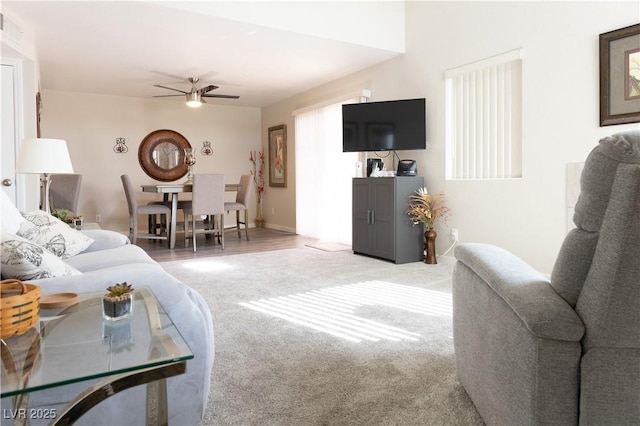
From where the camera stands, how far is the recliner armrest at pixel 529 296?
1.05 m

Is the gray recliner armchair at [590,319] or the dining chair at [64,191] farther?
the dining chair at [64,191]

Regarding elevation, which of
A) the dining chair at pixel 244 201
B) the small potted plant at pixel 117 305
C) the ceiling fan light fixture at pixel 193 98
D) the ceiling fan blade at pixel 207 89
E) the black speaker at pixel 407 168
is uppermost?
the ceiling fan blade at pixel 207 89

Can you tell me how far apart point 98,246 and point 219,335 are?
1.12m

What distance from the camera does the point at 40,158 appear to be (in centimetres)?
297

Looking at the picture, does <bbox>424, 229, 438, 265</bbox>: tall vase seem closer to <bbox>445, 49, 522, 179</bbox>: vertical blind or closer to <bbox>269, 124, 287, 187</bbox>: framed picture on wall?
<bbox>445, 49, 522, 179</bbox>: vertical blind

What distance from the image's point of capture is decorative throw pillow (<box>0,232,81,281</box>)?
1385 millimetres

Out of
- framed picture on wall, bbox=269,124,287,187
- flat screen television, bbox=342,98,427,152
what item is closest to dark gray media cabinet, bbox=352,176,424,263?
flat screen television, bbox=342,98,427,152

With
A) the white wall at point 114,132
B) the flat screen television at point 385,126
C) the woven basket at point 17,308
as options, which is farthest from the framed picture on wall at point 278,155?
the woven basket at point 17,308

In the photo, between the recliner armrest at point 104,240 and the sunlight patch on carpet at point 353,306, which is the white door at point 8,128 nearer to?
the recliner armrest at point 104,240

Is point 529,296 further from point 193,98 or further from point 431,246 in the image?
point 193,98

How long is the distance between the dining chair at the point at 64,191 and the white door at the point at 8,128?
5.14 ft

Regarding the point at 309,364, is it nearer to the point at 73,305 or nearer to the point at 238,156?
the point at 73,305

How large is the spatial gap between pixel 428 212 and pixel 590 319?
3641 mm

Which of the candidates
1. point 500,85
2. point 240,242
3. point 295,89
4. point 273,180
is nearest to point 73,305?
point 500,85
